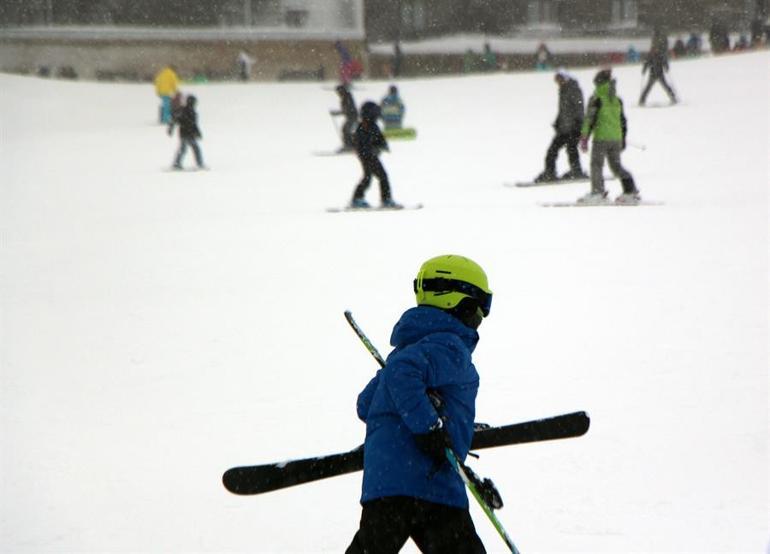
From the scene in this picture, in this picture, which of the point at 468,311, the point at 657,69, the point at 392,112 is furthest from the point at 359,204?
the point at 657,69

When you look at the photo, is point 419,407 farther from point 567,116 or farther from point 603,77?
point 567,116

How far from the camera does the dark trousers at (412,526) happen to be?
10.4 ft

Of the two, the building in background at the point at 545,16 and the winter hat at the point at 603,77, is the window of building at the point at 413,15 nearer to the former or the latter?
the building in background at the point at 545,16

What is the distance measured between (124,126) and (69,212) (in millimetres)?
13711

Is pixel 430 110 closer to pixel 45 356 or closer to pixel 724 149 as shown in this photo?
pixel 724 149

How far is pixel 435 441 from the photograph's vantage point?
3105 millimetres

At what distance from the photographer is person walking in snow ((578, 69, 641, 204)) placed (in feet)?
43.7

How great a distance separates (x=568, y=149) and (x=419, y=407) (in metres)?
13.4

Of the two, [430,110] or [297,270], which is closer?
[297,270]

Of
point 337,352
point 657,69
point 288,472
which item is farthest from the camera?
point 657,69

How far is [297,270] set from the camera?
1034 centimetres

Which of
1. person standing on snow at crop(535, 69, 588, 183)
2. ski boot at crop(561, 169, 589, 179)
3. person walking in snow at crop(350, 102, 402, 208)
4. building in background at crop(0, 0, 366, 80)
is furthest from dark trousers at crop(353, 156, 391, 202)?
building in background at crop(0, 0, 366, 80)

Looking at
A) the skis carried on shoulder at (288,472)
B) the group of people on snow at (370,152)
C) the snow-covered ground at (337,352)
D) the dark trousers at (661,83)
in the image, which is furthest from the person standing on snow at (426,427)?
the dark trousers at (661,83)

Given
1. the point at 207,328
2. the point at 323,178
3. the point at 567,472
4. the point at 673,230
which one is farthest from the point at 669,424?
the point at 323,178
